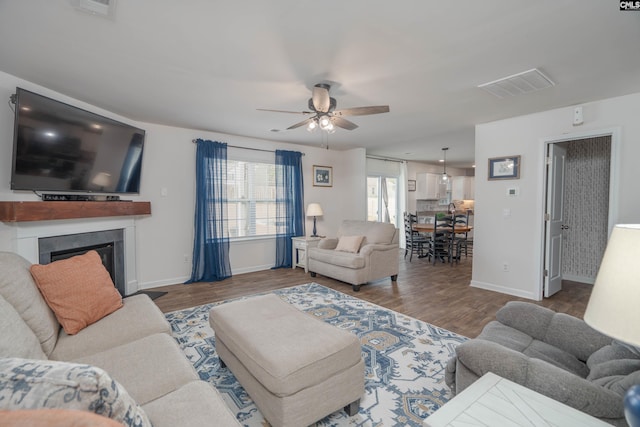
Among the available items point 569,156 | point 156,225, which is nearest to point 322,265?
point 156,225

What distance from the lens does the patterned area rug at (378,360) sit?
1.71m

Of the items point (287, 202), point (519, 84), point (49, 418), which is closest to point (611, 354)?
point (49, 418)

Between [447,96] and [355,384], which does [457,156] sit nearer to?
[447,96]

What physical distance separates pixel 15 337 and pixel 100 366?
36 cm

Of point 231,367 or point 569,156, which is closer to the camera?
point 231,367

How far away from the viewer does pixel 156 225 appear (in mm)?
4230

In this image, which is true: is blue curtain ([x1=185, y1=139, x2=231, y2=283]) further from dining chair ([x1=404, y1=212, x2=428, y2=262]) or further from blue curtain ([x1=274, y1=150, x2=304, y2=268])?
dining chair ([x1=404, y1=212, x2=428, y2=262])

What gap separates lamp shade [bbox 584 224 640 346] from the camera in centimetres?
66

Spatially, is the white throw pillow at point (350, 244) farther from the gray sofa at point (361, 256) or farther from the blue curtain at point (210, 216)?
the blue curtain at point (210, 216)

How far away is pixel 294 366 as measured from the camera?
1.43 metres

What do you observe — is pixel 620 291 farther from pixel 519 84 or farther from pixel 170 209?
pixel 170 209

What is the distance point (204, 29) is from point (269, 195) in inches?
141

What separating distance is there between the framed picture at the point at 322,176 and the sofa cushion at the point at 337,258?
5.58ft
